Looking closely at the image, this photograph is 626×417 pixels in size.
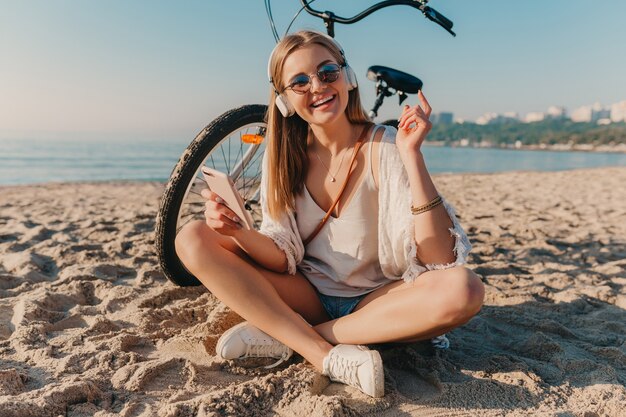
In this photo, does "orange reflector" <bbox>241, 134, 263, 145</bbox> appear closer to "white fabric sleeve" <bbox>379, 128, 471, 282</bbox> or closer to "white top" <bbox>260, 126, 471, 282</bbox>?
"white top" <bbox>260, 126, 471, 282</bbox>

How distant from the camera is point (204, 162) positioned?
228 cm

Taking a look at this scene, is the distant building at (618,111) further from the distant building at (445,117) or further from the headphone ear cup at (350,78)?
the headphone ear cup at (350,78)

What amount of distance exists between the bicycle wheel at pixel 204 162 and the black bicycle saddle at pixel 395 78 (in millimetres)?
615

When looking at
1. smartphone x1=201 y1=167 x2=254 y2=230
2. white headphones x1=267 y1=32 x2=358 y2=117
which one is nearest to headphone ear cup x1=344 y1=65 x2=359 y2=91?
white headphones x1=267 y1=32 x2=358 y2=117

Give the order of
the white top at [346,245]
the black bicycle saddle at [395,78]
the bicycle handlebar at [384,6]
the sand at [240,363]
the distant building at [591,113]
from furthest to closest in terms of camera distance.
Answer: the distant building at [591,113], the black bicycle saddle at [395,78], the bicycle handlebar at [384,6], the white top at [346,245], the sand at [240,363]


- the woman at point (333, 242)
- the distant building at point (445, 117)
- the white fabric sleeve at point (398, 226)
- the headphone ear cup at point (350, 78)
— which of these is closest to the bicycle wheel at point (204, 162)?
the woman at point (333, 242)

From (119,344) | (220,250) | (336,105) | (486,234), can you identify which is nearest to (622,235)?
(486,234)

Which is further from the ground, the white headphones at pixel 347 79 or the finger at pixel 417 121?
the white headphones at pixel 347 79

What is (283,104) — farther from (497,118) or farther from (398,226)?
(497,118)

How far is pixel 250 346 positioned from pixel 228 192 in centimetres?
59

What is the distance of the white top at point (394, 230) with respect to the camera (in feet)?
5.53

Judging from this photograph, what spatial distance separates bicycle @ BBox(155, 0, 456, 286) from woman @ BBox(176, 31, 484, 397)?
39 cm

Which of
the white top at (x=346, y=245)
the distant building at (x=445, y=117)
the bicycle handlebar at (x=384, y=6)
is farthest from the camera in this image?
the distant building at (x=445, y=117)

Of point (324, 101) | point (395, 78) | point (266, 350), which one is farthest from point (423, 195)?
point (395, 78)
